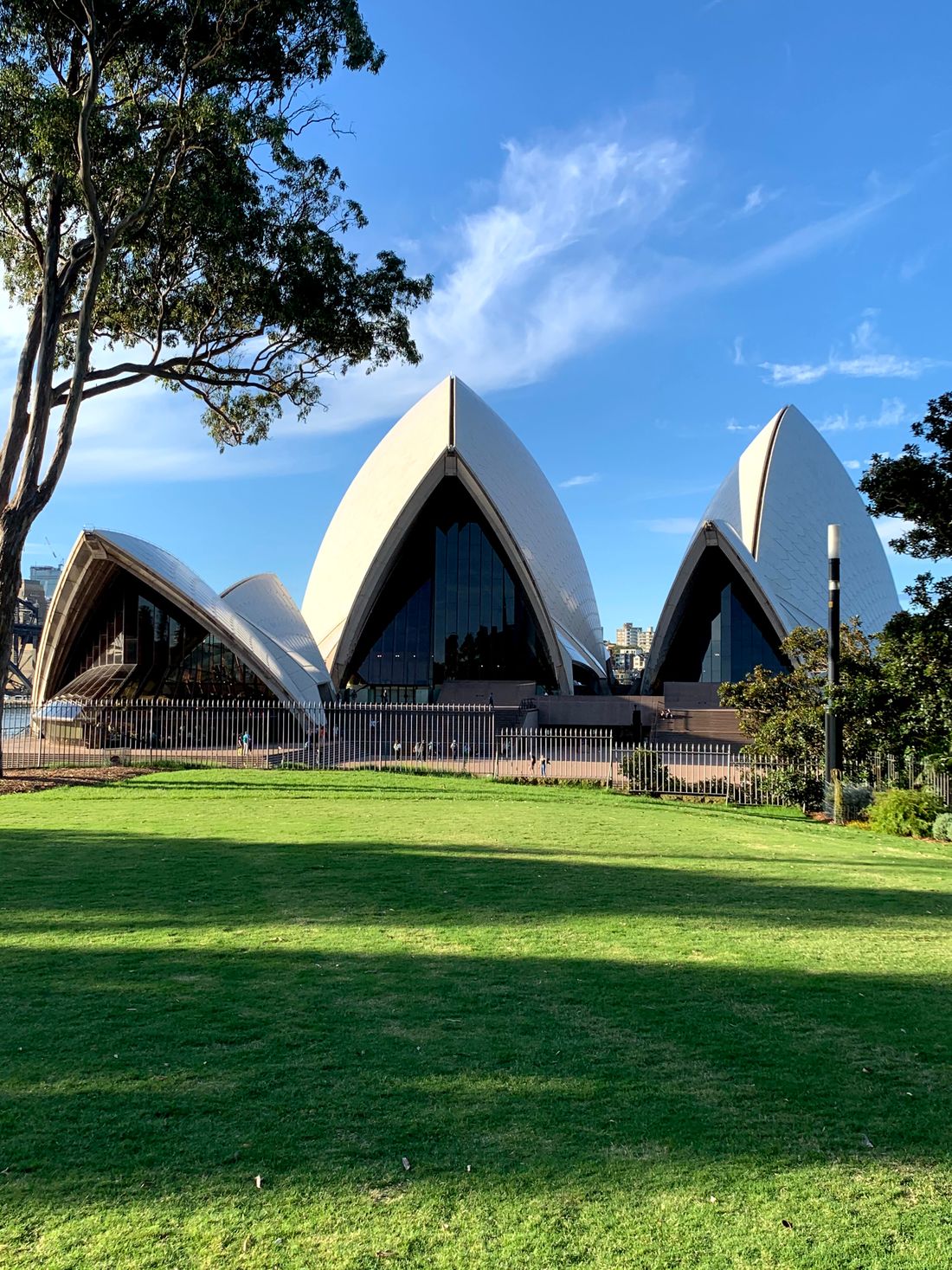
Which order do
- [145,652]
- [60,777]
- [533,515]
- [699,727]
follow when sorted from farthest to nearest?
[533,515]
[145,652]
[699,727]
[60,777]

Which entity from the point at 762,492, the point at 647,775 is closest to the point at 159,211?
the point at 647,775

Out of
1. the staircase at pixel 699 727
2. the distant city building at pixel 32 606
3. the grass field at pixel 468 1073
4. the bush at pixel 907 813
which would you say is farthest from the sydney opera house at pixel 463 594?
the distant city building at pixel 32 606

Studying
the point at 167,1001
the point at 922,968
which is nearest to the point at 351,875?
the point at 167,1001

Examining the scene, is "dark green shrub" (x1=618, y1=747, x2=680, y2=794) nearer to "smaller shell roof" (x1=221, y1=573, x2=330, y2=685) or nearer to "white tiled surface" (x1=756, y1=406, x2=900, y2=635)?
"smaller shell roof" (x1=221, y1=573, x2=330, y2=685)

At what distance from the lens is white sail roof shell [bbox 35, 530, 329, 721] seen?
2652 centimetres

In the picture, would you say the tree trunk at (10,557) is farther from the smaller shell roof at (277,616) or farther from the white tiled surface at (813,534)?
the white tiled surface at (813,534)

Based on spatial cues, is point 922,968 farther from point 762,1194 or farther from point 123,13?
point 123,13

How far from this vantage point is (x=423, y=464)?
119 feet

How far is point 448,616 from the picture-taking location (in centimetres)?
3594

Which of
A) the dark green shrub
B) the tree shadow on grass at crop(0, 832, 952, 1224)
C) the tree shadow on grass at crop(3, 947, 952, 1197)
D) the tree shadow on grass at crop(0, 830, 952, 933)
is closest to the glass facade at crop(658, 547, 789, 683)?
the dark green shrub

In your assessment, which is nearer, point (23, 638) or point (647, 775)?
point (647, 775)

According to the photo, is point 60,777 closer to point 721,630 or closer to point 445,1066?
point 445,1066

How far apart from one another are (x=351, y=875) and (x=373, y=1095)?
13.1ft

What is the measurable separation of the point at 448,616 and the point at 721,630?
11.1 m
